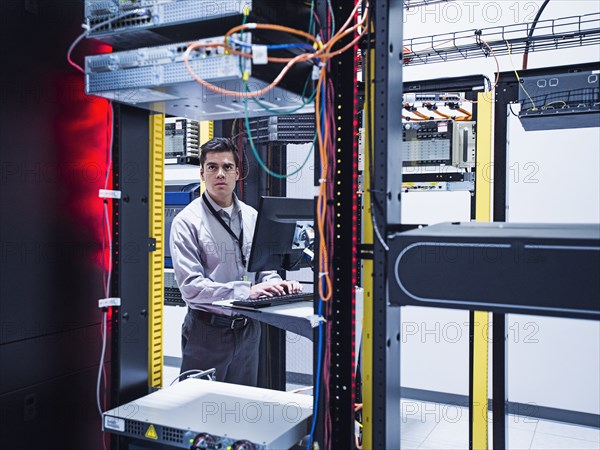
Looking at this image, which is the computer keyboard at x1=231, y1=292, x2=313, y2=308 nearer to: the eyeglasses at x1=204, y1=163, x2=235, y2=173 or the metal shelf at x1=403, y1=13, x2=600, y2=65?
the eyeglasses at x1=204, y1=163, x2=235, y2=173

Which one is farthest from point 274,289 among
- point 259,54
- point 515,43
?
point 515,43

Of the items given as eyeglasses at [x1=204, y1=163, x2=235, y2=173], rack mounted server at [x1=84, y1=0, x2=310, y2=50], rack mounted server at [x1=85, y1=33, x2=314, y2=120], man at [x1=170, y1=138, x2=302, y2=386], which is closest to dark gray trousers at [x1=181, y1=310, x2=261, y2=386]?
man at [x1=170, y1=138, x2=302, y2=386]

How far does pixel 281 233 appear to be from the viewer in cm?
210

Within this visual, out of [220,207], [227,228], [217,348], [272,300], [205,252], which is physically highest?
[220,207]

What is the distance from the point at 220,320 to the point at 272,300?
65 centimetres

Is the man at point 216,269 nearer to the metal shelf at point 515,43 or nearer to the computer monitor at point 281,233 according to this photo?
the computer monitor at point 281,233

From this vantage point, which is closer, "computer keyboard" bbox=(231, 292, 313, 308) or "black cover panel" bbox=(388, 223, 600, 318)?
"black cover panel" bbox=(388, 223, 600, 318)

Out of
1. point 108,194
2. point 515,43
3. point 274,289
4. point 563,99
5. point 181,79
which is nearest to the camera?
point 181,79

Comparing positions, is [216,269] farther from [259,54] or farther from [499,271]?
[499,271]

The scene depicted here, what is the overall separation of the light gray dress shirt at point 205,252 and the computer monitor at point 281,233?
1.43 feet

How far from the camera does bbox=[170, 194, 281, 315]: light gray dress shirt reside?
2.56 meters

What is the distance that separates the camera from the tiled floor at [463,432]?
123 inches

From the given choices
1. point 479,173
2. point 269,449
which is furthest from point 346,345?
point 479,173

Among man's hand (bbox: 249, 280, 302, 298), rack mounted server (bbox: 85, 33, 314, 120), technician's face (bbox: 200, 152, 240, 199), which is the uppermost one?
rack mounted server (bbox: 85, 33, 314, 120)
